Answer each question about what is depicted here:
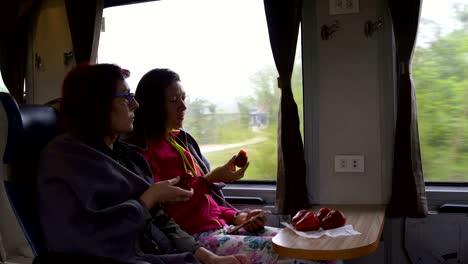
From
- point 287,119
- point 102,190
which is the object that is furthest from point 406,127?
point 102,190

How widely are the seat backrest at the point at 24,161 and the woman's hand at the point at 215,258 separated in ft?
1.87

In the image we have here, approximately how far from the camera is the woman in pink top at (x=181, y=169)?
205 centimetres

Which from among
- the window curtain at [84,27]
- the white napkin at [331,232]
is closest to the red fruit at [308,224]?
the white napkin at [331,232]

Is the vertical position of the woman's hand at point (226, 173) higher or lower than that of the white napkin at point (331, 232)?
higher

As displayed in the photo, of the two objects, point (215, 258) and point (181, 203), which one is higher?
point (181, 203)

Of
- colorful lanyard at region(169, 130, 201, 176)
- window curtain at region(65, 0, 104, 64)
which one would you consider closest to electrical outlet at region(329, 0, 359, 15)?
colorful lanyard at region(169, 130, 201, 176)

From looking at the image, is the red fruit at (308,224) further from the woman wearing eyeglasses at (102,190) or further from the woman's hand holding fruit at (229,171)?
the woman's hand holding fruit at (229,171)

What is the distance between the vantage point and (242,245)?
200 cm

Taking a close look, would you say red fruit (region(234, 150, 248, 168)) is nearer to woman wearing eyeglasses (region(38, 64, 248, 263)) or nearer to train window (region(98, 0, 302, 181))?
woman wearing eyeglasses (region(38, 64, 248, 263))

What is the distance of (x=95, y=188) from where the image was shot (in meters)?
1.56

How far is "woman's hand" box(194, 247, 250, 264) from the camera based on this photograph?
181cm

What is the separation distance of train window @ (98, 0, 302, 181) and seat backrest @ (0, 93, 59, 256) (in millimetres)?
1339

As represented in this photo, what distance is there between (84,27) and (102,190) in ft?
6.50

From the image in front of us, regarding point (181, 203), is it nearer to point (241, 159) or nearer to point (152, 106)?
point (241, 159)
